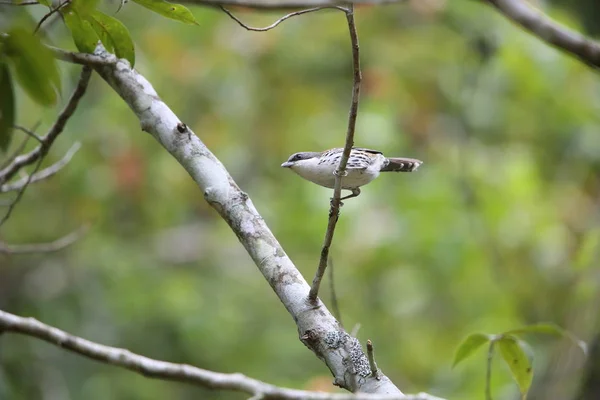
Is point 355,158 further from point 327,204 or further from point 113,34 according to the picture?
point 327,204

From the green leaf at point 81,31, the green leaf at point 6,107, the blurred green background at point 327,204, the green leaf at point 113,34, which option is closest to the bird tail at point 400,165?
the green leaf at point 113,34

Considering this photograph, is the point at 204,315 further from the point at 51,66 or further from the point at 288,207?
the point at 51,66

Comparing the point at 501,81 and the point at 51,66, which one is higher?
the point at 501,81

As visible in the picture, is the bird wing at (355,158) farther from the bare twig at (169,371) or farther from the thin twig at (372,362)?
the bare twig at (169,371)

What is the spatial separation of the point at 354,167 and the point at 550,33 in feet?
5.19

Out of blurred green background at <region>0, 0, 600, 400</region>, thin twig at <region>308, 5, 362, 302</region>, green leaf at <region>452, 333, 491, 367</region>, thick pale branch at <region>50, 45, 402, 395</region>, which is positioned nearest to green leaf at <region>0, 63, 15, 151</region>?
thick pale branch at <region>50, 45, 402, 395</region>

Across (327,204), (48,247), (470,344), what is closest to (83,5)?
Answer: (470,344)

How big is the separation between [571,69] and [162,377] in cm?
545

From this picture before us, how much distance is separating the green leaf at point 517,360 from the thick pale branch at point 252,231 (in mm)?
396

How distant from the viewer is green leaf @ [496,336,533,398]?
2287 millimetres

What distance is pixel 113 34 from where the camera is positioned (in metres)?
2.15

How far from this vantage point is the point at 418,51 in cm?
674

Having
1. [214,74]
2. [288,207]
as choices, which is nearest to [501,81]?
[288,207]

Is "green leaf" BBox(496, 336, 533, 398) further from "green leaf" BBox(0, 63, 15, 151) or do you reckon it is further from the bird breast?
"green leaf" BBox(0, 63, 15, 151)
